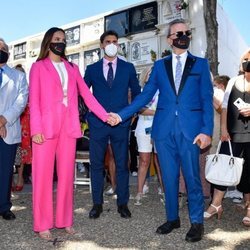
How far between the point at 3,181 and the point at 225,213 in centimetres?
281

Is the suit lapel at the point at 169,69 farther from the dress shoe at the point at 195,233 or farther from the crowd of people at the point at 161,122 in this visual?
the dress shoe at the point at 195,233

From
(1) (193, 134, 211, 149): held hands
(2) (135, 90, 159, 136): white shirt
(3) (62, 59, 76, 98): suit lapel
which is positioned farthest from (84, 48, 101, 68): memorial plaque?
(1) (193, 134, 211, 149): held hands

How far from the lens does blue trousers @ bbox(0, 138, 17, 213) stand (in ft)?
14.6

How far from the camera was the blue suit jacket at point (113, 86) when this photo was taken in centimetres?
456

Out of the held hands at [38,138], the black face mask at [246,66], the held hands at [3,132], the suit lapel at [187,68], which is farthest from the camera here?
the held hands at [3,132]

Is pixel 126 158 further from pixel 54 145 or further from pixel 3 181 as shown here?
pixel 3 181

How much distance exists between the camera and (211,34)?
1167 cm

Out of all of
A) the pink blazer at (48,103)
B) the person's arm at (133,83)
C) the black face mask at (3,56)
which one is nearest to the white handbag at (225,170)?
the person's arm at (133,83)

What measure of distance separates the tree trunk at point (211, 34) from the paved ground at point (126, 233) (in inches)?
278

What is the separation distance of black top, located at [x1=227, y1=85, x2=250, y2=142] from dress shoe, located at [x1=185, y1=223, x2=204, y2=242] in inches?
48.0

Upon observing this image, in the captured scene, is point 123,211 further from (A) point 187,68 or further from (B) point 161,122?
(A) point 187,68

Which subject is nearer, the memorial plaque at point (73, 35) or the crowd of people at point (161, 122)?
the crowd of people at point (161, 122)

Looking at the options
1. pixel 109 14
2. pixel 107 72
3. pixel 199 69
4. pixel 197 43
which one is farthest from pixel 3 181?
pixel 109 14

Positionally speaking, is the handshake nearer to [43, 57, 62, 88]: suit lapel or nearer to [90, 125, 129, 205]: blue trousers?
[90, 125, 129, 205]: blue trousers
